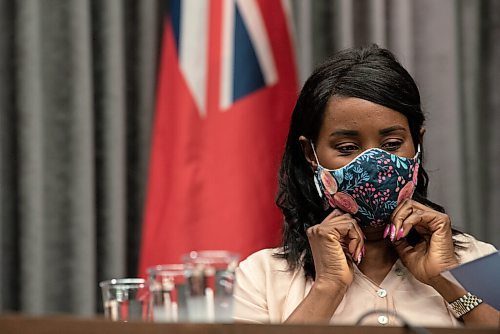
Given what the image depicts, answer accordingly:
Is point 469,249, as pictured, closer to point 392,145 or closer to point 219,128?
point 392,145

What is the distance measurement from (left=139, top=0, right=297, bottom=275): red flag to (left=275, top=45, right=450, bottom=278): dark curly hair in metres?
0.62

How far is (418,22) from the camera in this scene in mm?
2982

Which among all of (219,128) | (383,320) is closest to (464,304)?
(383,320)

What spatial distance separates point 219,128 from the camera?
2.56 m

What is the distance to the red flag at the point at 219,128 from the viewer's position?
255 cm

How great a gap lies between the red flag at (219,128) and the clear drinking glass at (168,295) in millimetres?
1356

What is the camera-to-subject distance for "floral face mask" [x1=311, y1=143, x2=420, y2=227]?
1.71m

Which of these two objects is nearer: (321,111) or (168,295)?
(168,295)

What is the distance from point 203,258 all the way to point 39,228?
5.49ft

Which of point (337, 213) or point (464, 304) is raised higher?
point (337, 213)

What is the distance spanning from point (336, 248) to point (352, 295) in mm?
108

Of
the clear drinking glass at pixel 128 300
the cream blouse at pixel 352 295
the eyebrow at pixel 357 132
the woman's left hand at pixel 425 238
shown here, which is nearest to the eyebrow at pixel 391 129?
the eyebrow at pixel 357 132

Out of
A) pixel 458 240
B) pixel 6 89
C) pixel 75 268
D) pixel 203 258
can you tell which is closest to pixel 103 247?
pixel 75 268

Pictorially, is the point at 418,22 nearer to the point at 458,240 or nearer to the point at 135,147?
the point at 135,147
